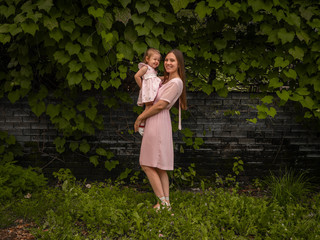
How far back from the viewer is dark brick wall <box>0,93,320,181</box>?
498 cm

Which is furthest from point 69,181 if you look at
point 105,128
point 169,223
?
point 169,223

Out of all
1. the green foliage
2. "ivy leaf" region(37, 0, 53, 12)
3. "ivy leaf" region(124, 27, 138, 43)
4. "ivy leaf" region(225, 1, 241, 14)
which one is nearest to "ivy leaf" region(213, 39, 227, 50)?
"ivy leaf" region(225, 1, 241, 14)

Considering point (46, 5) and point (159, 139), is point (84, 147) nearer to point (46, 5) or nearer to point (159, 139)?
point (159, 139)

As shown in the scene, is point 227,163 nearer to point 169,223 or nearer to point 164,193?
point 164,193

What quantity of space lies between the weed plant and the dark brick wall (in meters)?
0.97

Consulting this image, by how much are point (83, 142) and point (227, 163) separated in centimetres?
206

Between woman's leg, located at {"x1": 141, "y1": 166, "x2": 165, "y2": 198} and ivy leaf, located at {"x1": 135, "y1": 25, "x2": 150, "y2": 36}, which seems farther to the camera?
ivy leaf, located at {"x1": 135, "y1": 25, "x2": 150, "y2": 36}

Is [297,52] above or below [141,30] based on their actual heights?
below

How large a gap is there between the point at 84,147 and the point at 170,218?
1.96 m

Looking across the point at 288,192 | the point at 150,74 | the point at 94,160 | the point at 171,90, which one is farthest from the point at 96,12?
the point at 288,192

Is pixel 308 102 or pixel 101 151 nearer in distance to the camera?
pixel 308 102

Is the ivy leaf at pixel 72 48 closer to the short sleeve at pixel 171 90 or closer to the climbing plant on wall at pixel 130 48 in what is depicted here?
the climbing plant on wall at pixel 130 48

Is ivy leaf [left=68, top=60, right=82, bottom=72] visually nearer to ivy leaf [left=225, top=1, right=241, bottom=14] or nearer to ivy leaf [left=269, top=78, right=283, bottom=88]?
ivy leaf [left=225, top=1, right=241, bottom=14]

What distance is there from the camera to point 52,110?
4750 millimetres
